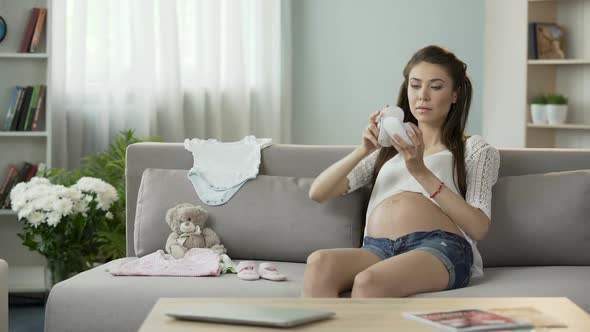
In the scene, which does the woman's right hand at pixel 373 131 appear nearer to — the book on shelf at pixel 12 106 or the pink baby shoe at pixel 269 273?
the pink baby shoe at pixel 269 273

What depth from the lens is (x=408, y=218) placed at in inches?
109

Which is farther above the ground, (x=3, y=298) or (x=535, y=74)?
(x=535, y=74)

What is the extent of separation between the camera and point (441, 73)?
Answer: 298 cm

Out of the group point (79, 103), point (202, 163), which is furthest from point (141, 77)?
point (202, 163)

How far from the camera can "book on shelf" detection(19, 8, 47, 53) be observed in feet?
14.8

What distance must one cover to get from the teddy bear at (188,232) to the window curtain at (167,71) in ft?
6.13

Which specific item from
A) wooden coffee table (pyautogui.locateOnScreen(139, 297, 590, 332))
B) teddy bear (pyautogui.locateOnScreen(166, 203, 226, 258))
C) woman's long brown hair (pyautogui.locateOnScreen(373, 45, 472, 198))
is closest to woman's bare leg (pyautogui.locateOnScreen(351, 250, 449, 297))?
wooden coffee table (pyautogui.locateOnScreen(139, 297, 590, 332))

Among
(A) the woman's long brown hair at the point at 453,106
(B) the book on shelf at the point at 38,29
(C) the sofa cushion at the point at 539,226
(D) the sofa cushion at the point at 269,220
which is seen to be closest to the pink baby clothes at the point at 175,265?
(D) the sofa cushion at the point at 269,220

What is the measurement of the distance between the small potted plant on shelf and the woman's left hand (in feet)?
8.34

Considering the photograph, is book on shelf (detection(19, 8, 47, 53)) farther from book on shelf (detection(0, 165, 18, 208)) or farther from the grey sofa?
the grey sofa

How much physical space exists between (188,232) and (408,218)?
71 cm

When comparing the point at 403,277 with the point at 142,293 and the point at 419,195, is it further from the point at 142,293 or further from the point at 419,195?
the point at 142,293

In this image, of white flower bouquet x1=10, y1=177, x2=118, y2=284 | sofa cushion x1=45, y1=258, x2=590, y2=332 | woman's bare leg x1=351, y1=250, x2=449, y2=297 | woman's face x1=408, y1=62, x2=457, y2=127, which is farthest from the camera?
white flower bouquet x1=10, y1=177, x2=118, y2=284

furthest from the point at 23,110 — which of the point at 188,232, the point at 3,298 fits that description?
the point at 3,298
